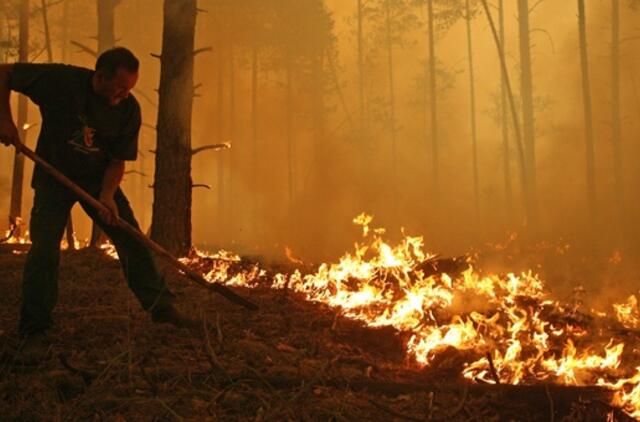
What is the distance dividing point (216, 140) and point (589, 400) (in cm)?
3195

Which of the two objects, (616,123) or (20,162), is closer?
(20,162)

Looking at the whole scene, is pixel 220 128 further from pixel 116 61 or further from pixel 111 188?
pixel 116 61

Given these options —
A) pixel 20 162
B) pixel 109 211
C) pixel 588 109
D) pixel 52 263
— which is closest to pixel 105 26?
pixel 20 162

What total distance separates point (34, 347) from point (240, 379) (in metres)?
1.58

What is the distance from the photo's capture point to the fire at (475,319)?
3816 millimetres

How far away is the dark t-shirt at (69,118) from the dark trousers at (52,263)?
0.18 m

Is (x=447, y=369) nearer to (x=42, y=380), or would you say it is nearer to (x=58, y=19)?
(x=42, y=380)

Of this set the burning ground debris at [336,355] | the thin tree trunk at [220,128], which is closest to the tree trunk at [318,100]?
the thin tree trunk at [220,128]

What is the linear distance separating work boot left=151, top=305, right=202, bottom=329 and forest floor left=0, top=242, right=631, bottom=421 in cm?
7

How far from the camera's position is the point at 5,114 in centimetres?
377

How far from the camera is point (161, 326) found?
4.25 metres

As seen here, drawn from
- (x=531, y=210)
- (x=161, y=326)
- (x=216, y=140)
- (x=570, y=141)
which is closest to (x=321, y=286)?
(x=161, y=326)

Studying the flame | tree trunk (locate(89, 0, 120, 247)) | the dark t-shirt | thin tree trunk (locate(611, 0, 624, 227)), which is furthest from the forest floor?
thin tree trunk (locate(611, 0, 624, 227))

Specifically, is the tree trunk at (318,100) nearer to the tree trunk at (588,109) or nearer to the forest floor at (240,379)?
the tree trunk at (588,109)
